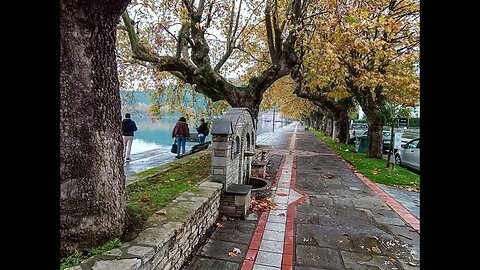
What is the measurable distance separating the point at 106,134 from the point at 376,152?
13.0 m

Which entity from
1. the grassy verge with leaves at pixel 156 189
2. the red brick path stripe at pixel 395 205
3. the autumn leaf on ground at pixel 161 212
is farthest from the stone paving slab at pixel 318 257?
the grassy verge with leaves at pixel 156 189

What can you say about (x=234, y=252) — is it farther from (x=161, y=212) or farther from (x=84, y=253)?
(x=84, y=253)

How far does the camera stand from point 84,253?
2783mm

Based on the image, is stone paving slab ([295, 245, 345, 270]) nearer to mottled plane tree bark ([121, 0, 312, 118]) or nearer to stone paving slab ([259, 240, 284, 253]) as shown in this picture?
stone paving slab ([259, 240, 284, 253])

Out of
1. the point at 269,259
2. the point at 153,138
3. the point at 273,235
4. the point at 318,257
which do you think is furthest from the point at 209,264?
the point at 153,138

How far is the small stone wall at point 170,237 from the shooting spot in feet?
8.75

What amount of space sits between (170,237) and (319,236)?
269 centimetres

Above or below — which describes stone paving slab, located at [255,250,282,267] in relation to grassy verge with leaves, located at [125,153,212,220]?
below

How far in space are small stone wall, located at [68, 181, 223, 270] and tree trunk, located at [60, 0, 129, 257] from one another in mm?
335

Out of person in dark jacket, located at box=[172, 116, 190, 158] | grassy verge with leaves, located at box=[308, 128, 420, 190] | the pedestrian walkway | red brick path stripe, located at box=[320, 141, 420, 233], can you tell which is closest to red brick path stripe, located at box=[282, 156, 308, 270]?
the pedestrian walkway

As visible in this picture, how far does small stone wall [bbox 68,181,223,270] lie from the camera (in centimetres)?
267

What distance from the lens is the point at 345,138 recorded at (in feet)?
71.7
